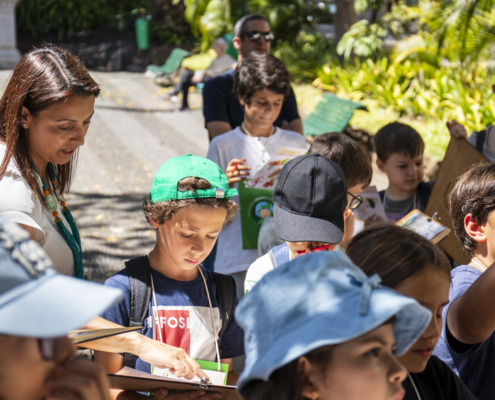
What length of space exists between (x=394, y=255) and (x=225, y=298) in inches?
30.4

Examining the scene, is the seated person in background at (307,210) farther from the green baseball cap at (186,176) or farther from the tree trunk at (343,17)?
the tree trunk at (343,17)

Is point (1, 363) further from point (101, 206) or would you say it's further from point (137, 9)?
point (137, 9)

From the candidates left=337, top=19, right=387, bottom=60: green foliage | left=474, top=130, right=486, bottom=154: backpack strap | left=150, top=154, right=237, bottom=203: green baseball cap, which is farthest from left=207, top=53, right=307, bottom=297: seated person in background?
left=337, top=19, right=387, bottom=60: green foliage

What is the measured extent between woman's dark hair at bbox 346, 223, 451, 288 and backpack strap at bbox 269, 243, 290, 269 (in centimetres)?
59

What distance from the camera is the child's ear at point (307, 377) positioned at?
48.0 inches

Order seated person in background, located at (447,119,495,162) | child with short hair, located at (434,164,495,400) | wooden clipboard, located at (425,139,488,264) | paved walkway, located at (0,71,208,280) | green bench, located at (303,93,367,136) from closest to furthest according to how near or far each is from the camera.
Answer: child with short hair, located at (434,164,495,400)
wooden clipboard, located at (425,139,488,264)
seated person in background, located at (447,119,495,162)
paved walkway, located at (0,71,208,280)
green bench, located at (303,93,367,136)

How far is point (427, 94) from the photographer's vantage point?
9039 millimetres

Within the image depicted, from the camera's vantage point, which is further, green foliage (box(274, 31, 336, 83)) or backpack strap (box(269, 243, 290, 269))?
green foliage (box(274, 31, 336, 83))

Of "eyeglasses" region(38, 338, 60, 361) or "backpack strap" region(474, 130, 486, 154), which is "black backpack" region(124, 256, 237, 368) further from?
"backpack strap" region(474, 130, 486, 154)

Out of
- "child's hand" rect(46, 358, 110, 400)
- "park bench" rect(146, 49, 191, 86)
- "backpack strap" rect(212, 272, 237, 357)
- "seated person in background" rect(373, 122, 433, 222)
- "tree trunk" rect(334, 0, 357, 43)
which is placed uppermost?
"child's hand" rect(46, 358, 110, 400)

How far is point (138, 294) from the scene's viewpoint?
2.02 meters

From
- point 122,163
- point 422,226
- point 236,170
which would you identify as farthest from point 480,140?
point 122,163

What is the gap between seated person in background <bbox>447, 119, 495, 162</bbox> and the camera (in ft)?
11.4

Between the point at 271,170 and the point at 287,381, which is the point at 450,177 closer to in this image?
the point at 271,170
